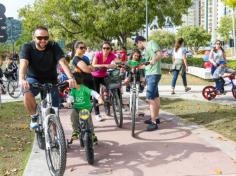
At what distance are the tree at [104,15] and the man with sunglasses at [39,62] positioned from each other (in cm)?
2420

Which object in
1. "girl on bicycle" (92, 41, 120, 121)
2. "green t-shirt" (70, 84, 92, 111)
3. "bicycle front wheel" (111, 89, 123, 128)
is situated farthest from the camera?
"girl on bicycle" (92, 41, 120, 121)

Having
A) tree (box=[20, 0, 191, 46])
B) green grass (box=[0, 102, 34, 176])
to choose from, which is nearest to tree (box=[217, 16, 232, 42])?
tree (box=[20, 0, 191, 46])

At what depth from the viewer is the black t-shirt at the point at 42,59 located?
19.3 ft

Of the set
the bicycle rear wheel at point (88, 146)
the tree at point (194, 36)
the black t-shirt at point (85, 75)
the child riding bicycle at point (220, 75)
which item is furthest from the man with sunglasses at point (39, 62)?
the tree at point (194, 36)

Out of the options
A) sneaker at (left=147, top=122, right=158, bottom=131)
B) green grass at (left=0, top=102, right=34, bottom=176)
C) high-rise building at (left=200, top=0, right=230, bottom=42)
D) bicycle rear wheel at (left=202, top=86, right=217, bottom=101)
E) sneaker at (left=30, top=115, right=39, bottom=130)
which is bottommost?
green grass at (left=0, top=102, right=34, bottom=176)

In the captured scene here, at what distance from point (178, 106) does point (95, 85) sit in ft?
10.2

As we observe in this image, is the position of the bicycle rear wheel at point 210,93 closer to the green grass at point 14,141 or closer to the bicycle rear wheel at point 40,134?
the green grass at point 14,141

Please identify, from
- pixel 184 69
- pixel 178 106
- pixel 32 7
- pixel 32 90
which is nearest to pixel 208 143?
pixel 32 90

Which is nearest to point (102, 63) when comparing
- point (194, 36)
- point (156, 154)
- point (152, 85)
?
point (152, 85)

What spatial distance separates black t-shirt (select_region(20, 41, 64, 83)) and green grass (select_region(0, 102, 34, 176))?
126 cm

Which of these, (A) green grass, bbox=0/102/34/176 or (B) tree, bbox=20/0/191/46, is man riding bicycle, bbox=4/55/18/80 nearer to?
(A) green grass, bbox=0/102/34/176

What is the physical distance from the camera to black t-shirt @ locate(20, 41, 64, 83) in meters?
5.89

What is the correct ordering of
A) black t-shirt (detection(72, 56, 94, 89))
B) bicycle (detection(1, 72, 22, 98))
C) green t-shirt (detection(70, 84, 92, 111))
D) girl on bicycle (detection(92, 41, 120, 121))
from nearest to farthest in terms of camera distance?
green t-shirt (detection(70, 84, 92, 111)), black t-shirt (detection(72, 56, 94, 89)), girl on bicycle (detection(92, 41, 120, 121)), bicycle (detection(1, 72, 22, 98))

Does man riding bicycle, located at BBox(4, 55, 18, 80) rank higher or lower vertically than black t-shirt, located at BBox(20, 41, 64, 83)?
lower
